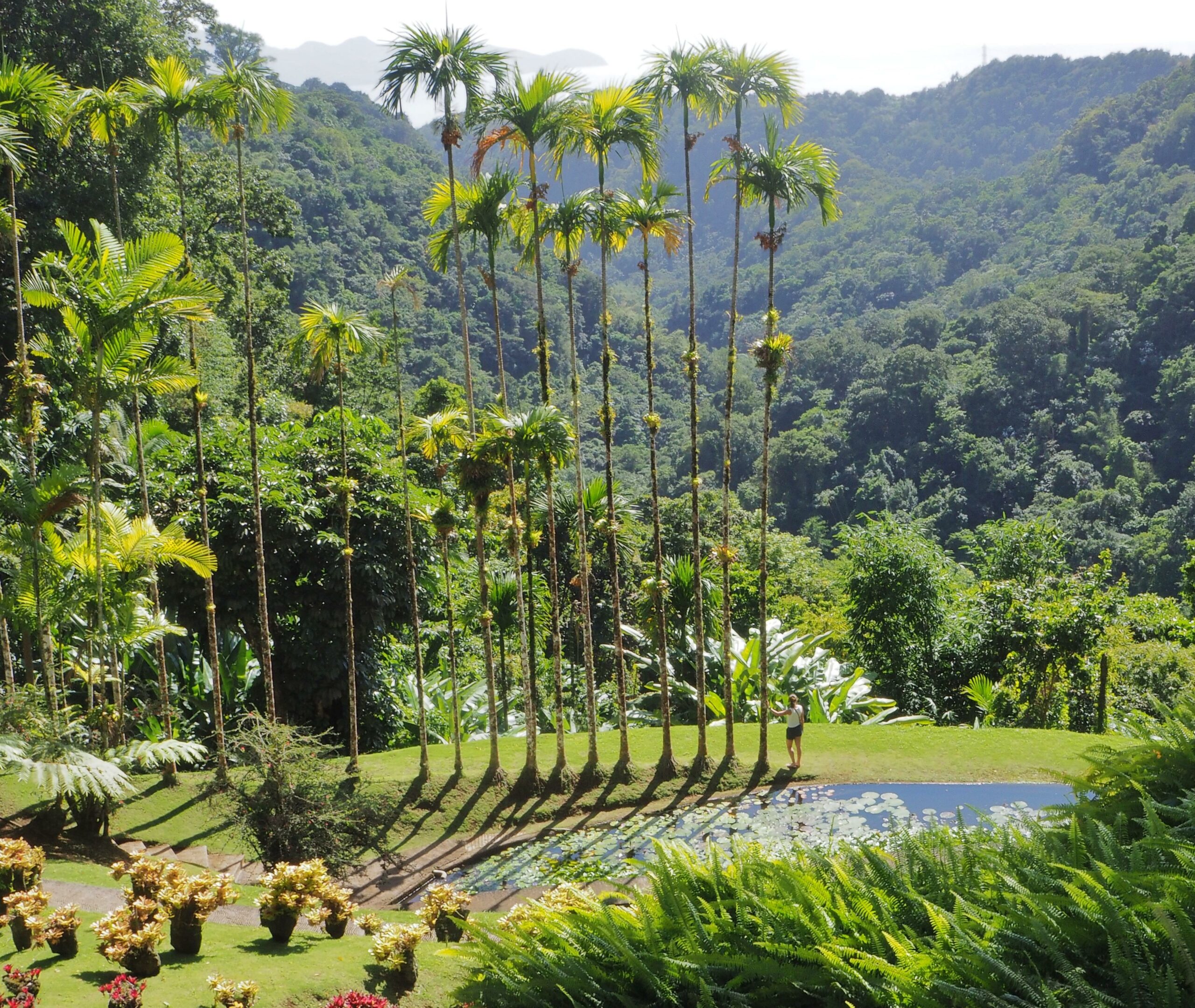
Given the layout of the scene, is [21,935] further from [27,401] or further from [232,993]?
[27,401]

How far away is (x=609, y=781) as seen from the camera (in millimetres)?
12836

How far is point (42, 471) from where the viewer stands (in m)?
14.2

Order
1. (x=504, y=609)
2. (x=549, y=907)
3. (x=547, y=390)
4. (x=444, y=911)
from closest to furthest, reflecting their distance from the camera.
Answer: (x=549, y=907)
(x=444, y=911)
(x=547, y=390)
(x=504, y=609)

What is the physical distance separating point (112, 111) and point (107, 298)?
340 centimetres

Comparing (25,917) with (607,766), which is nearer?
(25,917)

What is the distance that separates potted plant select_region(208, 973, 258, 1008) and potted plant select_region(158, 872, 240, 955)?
1.01 metres

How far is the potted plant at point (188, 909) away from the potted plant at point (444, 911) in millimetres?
1548

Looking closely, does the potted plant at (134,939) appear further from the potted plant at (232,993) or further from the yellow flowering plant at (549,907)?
the yellow flowering plant at (549,907)

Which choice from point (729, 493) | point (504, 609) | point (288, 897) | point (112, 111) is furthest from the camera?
point (504, 609)

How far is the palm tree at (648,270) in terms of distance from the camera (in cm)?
1266

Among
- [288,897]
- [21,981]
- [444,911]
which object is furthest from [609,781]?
[21,981]

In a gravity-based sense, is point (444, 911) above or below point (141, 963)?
below

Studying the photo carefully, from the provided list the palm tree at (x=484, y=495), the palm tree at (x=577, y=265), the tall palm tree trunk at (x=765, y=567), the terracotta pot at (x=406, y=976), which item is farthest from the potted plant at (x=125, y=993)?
the tall palm tree trunk at (x=765, y=567)

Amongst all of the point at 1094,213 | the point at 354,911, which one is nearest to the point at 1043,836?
the point at 354,911
